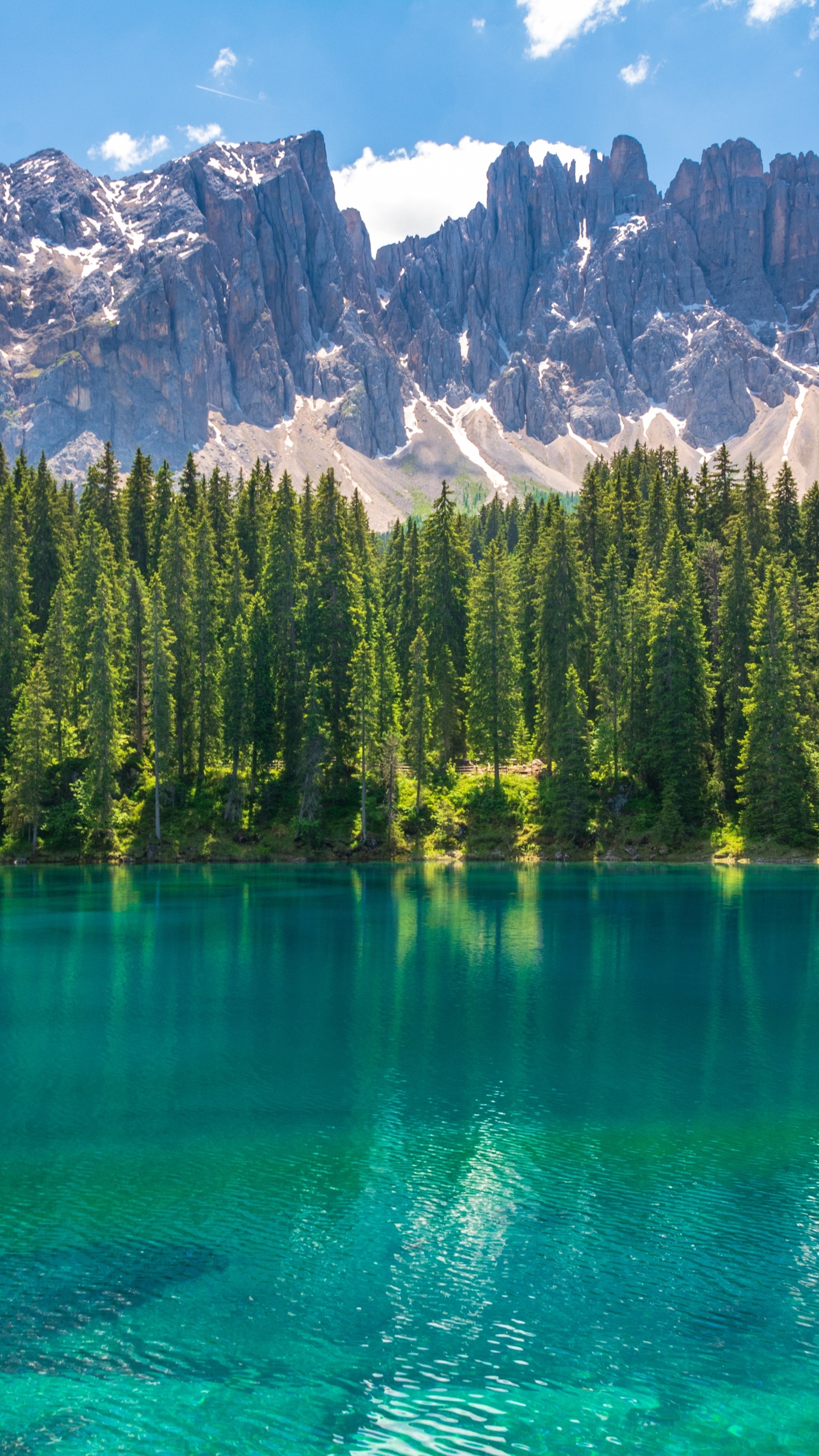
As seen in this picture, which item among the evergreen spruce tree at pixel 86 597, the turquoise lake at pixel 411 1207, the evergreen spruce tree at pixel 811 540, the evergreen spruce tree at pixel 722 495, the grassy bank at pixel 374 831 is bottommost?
the turquoise lake at pixel 411 1207

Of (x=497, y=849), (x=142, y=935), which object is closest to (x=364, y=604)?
(x=497, y=849)

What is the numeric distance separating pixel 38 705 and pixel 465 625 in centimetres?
3143

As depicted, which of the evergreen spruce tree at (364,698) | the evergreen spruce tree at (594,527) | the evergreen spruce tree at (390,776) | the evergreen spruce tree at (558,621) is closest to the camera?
the evergreen spruce tree at (390,776)

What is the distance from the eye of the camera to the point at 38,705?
2662 inches

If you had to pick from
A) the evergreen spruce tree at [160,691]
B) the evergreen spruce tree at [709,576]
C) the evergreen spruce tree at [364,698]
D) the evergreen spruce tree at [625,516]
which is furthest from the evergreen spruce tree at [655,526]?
the evergreen spruce tree at [160,691]

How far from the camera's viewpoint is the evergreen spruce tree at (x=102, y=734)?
66.4m

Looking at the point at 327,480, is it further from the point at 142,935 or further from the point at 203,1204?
the point at 203,1204

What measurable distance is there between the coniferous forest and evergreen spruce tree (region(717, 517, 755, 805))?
0.55 ft

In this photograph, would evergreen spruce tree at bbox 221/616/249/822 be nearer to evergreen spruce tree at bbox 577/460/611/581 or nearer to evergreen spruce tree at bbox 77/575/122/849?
evergreen spruce tree at bbox 77/575/122/849

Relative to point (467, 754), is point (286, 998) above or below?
below

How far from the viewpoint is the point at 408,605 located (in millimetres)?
83812

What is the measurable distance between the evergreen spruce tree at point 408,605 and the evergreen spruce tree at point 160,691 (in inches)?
701

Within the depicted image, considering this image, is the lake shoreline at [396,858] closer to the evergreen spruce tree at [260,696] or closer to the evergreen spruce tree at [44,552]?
the evergreen spruce tree at [260,696]

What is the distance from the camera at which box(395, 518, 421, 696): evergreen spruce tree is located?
81.5 meters
